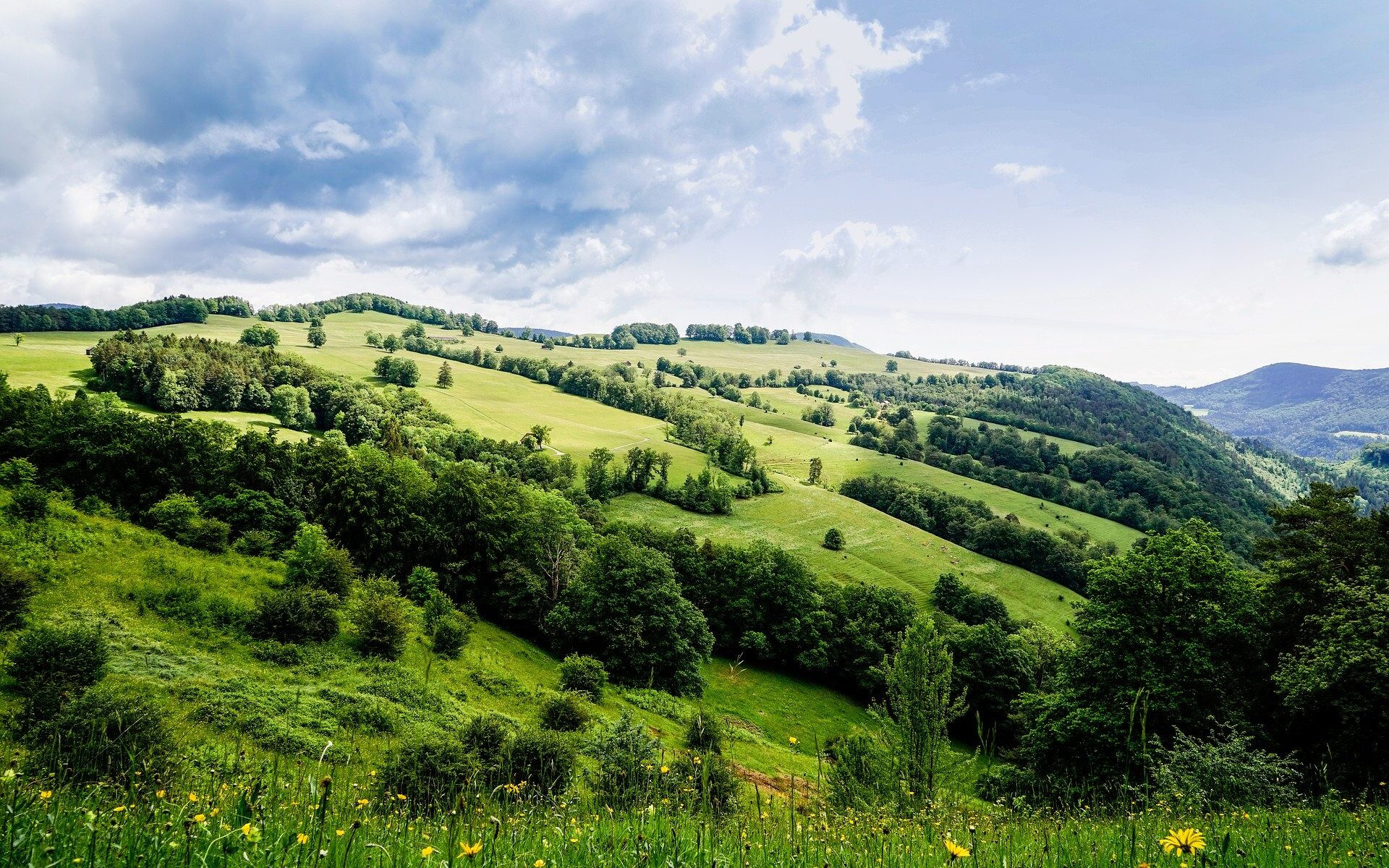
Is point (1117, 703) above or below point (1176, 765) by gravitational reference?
below

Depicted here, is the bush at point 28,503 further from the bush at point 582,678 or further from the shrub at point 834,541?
the shrub at point 834,541

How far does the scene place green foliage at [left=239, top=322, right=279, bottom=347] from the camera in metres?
150

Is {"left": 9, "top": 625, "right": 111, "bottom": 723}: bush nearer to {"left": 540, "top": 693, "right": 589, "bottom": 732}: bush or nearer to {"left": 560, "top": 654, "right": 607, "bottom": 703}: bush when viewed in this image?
{"left": 540, "top": 693, "right": 589, "bottom": 732}: bush

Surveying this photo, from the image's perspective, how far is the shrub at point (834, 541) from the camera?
97562mm

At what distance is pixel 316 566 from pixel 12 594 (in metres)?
15.7

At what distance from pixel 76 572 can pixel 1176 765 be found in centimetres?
4697

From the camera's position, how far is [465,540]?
190 ft

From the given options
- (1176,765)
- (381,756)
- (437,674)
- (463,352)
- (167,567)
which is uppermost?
(463,352)

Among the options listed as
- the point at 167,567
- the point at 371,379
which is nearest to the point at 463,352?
the point at 371,379

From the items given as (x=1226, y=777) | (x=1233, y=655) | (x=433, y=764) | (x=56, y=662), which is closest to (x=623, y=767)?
(x=433, y=764)

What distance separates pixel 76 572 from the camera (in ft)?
104

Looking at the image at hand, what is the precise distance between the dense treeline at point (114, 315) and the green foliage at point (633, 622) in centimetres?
14369

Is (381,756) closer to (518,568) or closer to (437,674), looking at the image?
(437,674)

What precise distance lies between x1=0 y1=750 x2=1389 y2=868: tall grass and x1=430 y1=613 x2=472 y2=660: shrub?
3544cm
